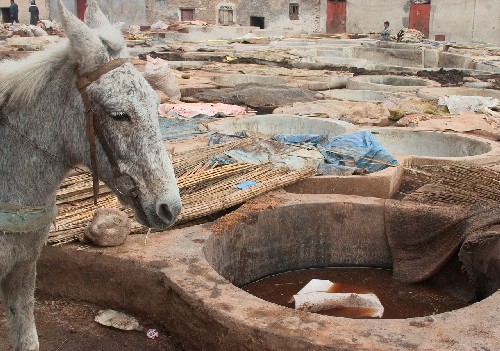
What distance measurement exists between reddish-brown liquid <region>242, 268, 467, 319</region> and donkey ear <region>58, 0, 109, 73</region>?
11.2ft

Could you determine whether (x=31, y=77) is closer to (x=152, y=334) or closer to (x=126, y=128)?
(x=126, y=128)

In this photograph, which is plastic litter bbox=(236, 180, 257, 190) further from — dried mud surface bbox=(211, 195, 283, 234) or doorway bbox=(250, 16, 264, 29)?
doorway bbox=(250, 16, 264, 29)

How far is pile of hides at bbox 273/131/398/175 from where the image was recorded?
609 centimetres

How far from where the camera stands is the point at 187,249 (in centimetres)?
420

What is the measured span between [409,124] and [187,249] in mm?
5537

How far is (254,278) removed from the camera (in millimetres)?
5609

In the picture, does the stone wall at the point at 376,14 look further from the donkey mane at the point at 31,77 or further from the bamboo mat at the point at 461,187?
the donkey mane at the point at 31,77

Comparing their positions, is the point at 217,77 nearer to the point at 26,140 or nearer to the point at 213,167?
the point at 213,167

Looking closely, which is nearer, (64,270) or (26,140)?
(26,140)

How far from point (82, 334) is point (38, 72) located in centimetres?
206

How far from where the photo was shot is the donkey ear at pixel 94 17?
8.28 ft

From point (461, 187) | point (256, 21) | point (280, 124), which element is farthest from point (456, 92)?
point (256, 21)

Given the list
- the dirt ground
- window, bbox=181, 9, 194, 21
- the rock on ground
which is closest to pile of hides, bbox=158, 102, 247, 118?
the rock on ground

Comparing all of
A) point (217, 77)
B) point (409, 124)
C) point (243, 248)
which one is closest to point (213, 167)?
Result: point (243, 248)
